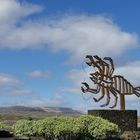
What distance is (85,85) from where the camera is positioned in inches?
1389

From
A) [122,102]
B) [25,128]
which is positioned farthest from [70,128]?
[122,102]

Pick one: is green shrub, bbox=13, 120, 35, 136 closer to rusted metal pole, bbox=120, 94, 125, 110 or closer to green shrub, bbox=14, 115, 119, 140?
green shrub, bbox=14, 115, 119, 140

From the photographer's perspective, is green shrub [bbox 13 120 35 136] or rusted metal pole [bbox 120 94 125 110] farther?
rusted metal pole [bbox 120 94 125 110]

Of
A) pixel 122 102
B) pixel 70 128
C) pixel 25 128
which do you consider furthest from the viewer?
pixel 122 102

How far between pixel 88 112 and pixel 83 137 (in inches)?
231

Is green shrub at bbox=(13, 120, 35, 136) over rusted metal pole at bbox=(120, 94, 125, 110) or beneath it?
→ beneath

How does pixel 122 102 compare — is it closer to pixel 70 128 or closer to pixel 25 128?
pixel 70 128

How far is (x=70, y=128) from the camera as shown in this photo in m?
28.5

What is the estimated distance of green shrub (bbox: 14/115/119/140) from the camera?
28.6 metres

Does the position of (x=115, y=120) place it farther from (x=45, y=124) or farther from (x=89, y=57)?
(x=45, y=124)

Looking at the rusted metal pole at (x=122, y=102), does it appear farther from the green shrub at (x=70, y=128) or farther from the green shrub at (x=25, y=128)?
the green shrub at (x=25, y=128)

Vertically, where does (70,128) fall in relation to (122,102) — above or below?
below

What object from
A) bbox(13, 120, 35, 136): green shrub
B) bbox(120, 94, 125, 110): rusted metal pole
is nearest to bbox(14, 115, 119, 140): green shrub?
bbox(13, 120, 35, 136): green shrub

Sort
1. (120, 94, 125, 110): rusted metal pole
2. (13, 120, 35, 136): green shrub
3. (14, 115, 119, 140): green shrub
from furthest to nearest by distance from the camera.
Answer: (120, 94, 125, 110): rusted metal pole < (13, 120, 35, 136): green shrub < (14, 115, 119, 140): green shrub
